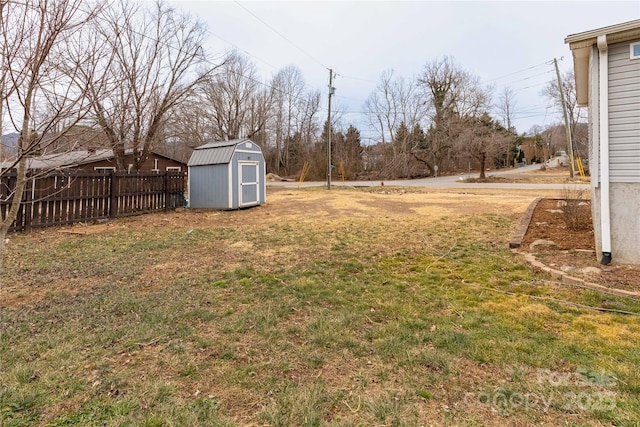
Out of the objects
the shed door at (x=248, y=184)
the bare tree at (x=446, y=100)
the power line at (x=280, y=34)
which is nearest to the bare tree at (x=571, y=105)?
the bare tree at (x=446, y=100)

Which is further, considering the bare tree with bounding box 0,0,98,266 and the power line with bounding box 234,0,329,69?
the power line with bounding box 234,0,329,69

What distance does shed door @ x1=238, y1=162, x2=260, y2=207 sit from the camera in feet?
38.5

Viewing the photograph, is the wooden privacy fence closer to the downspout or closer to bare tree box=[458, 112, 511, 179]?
the downspout

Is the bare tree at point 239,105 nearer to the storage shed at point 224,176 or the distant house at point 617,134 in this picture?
the storage shed at point 224,176

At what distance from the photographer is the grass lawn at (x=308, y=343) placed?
1751 mm

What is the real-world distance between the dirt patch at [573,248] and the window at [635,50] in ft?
9.11

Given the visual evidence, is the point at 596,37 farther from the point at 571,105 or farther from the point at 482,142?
the point at 571,105

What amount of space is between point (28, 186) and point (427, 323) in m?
8.88

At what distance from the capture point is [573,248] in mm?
5090

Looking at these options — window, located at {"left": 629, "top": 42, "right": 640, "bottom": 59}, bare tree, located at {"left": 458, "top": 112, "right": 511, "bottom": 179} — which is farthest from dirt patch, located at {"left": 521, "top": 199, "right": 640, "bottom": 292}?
bare tree, located at {"left": 458, "top": 112, "right": 511, "bottom": 179}

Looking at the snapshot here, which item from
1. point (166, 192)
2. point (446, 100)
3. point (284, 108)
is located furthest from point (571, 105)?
point (166, 192)

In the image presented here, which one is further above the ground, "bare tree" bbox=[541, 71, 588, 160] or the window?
"bare tree" bbox=[541, 71, 588, 160]

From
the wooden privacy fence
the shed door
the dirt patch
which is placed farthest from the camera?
the shed door

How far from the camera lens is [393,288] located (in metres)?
3.79
